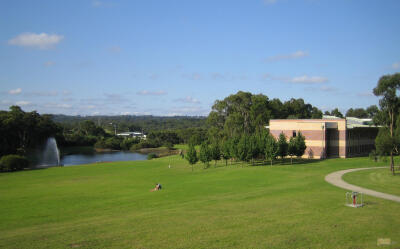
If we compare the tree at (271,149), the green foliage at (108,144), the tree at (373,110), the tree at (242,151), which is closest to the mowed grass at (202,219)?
the tree at (271,149)

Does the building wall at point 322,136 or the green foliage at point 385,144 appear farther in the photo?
the building wall at point 322,136

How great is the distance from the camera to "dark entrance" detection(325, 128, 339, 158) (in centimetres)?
6138

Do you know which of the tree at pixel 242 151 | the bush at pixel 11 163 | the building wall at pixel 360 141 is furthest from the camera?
the building wall at pixel 360 141

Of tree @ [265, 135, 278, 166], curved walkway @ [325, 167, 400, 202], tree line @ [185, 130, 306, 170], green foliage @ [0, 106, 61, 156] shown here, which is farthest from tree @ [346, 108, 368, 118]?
curved walkway @ [325, 167, 400, 202]

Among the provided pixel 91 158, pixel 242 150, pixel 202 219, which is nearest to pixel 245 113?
pixel 242 150

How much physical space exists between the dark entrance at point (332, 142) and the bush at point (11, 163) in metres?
55.9

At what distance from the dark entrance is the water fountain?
58.0m

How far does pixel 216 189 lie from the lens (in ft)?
104

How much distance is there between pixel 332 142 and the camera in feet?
202

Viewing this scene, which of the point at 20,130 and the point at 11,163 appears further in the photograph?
the point at 20,130

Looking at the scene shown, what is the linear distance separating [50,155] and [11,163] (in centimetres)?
2812

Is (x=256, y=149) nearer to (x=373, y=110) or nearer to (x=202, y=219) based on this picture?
(x=202, y=219)

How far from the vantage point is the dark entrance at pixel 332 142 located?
6138cm

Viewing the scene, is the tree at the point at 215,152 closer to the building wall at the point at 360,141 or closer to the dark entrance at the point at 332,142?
the dark entrance at the point at 332,142
